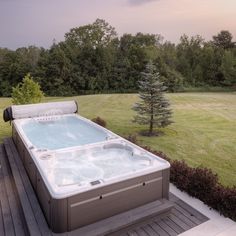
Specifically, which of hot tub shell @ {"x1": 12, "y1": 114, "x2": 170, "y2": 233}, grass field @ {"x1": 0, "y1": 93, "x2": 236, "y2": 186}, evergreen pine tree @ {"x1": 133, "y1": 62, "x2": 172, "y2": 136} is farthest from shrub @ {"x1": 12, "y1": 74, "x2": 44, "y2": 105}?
hot tub shell @ {"x1": 12, "y1": 114, "x2": 170, "y2": 233}

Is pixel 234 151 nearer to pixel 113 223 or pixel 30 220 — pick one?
pixel 113 223

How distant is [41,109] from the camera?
21.4 feet

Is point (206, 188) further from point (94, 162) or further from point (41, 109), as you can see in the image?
point (41, 109)

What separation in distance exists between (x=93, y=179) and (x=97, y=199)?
0.30 meters

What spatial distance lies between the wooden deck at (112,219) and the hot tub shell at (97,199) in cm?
8

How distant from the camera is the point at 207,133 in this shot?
7457mm

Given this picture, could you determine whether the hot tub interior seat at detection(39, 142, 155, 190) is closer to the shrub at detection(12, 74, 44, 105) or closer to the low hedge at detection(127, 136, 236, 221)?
the low hedge at detection(127, 136, 236, 221)

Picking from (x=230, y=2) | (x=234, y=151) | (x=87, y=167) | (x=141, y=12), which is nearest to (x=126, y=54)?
(x=141, y=12)

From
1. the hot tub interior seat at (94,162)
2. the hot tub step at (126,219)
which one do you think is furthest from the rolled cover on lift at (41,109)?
the hot tub step at (126,219)

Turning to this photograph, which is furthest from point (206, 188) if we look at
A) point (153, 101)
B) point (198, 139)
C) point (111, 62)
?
point (111, 62)

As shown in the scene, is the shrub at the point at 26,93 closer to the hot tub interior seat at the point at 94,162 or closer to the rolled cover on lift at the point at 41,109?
the rolled cover on lift at the point at 41,109

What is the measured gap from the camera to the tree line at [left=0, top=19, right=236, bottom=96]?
22.5 meters

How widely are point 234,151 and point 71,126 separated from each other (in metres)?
4.09

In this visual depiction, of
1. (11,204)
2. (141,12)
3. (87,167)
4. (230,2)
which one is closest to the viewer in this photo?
(11,204)
